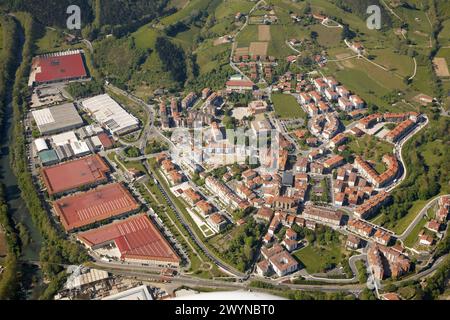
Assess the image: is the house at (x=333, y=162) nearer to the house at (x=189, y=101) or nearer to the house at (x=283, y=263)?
the house at (x=283, y=263)

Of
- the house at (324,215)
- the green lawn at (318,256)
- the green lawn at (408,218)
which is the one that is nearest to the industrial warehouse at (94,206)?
the house at (324,215)

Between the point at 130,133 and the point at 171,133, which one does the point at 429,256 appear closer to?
the point at 171,133

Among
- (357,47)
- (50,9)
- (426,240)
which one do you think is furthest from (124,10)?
(426,240)

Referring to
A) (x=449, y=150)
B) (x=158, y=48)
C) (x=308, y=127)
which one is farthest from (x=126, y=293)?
(x=158, y=48)

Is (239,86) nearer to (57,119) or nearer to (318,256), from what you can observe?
(57,119)

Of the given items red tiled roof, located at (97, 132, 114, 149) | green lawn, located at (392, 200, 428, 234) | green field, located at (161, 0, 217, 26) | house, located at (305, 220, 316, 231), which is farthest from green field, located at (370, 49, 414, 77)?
red tiled roof, located at (97, 132, 114, 149)
